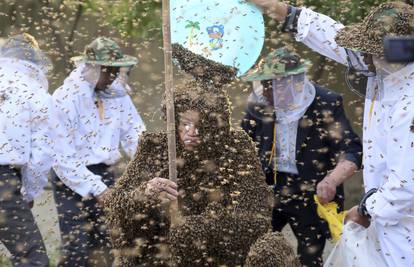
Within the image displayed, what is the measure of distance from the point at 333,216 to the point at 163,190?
1.57m

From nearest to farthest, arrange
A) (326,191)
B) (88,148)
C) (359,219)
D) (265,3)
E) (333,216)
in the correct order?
(359,219) → (265,3) → (333,216) → (326,191) → (88,148)

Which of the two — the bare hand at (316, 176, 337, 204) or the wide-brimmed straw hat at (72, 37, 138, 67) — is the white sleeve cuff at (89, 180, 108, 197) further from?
the bare hand at (316, 176, 337, 204)

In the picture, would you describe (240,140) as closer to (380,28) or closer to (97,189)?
(380,28)

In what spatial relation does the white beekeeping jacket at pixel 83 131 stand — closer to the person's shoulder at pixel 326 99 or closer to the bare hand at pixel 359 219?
the person's shoulder at pixel 326 99

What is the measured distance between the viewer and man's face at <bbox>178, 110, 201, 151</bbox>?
489 cm

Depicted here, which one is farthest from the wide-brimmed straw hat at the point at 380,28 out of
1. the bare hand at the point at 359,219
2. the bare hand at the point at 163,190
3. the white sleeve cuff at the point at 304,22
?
the bare hand at the point at 163,190

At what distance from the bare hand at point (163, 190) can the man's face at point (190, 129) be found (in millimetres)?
274

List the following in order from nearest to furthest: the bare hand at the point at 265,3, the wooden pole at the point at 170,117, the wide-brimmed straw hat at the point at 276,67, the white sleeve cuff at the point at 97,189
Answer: the wooden pole at the point at 170,117 → the bare hand at the point at 265,3 → the wide-brimmed straw hat at the point at 276,67 → the white sleeve cuff at the point at 97,189

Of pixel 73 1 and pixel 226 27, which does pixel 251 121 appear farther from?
pixel 73 1

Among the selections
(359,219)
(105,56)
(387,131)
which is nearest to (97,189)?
(105,56)

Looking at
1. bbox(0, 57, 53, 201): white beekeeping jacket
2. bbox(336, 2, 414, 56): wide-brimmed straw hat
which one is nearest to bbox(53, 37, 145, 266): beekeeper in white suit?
bbox(0, 57, 53, 201): white beekeeping jacket

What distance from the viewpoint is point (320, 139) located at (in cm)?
629

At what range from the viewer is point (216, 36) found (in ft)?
17.2

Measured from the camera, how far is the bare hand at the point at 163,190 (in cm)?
472
